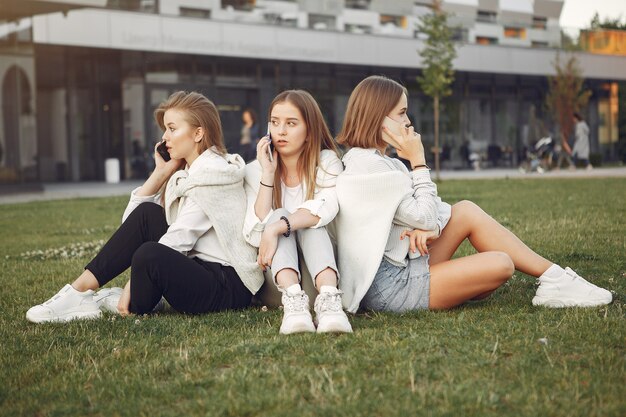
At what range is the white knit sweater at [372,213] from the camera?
16.0 ft

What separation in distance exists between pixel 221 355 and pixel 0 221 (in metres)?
11.8

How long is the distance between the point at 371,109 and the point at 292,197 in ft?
→ 2.37

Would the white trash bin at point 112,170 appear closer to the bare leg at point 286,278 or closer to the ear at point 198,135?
the ear at point 198,135

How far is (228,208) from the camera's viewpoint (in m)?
5.25

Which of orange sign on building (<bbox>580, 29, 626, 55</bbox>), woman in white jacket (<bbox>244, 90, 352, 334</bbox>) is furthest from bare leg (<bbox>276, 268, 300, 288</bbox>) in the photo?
orange sign on building (<bbox>580, 29, 626, 55</bbox>)

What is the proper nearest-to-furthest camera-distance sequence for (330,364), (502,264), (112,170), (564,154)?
(330,364)
(502,264)
(112,170)
(564,154)

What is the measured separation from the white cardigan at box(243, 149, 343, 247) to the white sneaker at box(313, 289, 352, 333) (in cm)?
46

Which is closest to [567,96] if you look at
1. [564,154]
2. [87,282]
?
[564,154]

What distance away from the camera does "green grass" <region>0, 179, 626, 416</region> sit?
3301 millimetres

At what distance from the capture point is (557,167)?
112ft

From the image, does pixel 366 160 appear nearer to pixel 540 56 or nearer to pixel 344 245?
pixel 344 245

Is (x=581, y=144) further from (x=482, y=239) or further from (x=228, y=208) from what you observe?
(x=228, y=208)

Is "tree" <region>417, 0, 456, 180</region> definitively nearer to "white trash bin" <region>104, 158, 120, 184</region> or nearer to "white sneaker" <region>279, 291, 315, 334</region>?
"white trash bin" <region>104, 158, 120, 184</region>

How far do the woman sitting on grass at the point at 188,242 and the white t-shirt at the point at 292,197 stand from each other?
0.26 metres
